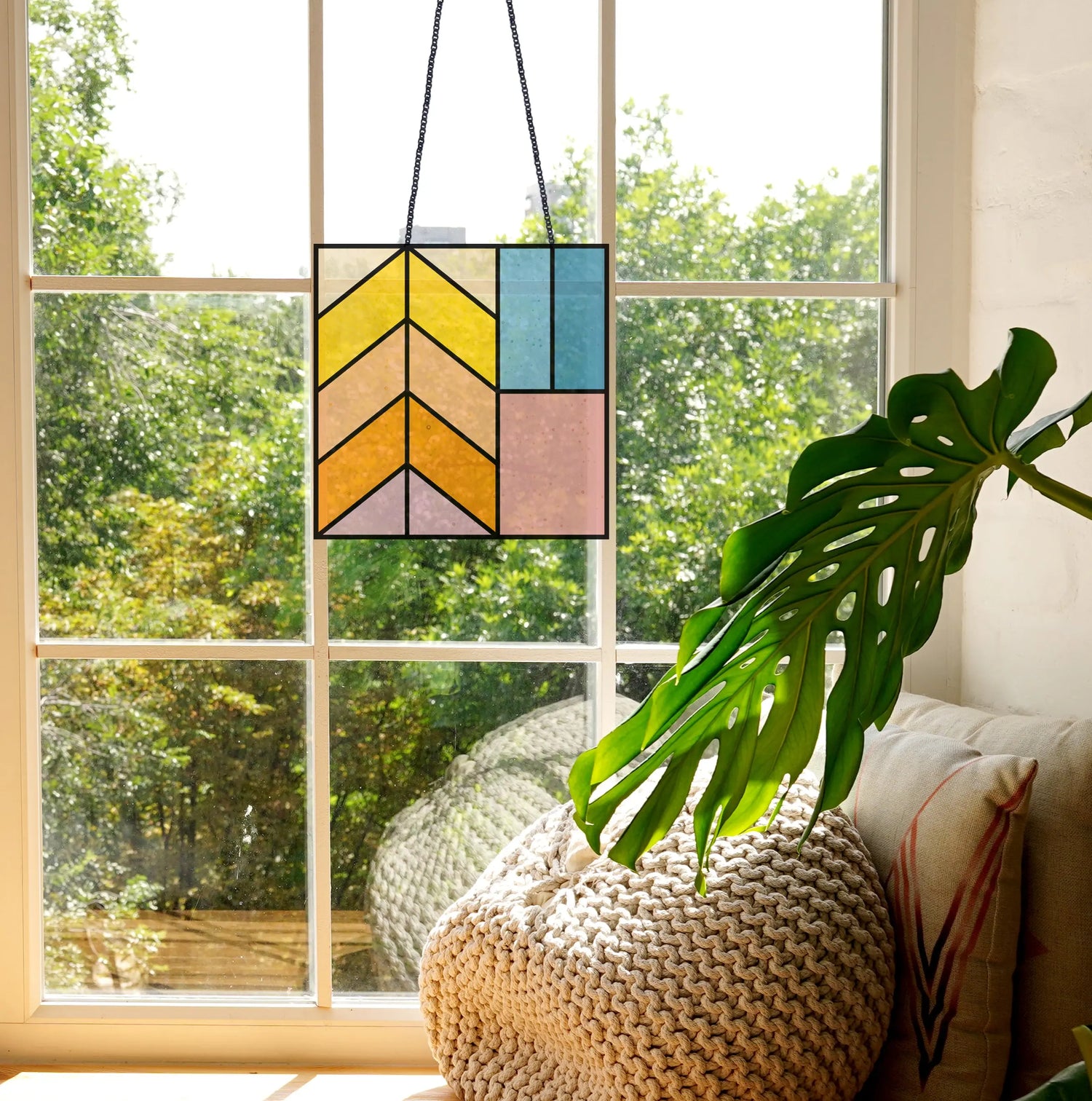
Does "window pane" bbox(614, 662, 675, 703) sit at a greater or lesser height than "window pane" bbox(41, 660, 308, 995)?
greater

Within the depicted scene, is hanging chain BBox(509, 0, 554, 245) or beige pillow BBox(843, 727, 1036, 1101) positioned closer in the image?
beige pillow BBox(843, 727, 1036, 1101)

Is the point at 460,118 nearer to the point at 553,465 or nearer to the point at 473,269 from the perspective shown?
the point at 473,269

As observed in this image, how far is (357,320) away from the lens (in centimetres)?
152

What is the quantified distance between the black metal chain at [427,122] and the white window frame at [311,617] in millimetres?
92

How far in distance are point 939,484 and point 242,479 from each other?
42.9 inches

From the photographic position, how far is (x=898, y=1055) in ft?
3.53

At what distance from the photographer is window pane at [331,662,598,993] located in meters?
1.57

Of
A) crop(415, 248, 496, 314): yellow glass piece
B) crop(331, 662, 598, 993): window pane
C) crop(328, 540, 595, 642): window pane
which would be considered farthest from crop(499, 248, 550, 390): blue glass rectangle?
crop(331, 662, 598, 993): window pane

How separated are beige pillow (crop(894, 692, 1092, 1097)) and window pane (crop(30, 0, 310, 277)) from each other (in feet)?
4.12

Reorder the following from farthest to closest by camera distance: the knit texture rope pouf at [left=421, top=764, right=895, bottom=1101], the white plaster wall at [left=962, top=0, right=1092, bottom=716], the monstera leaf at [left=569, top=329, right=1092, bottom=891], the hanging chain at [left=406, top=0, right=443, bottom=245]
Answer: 1. the hanging chain at [left=406, top=0, right=443, bottom=245]
2. the white plaster wall at [left=962, top=0, right=1092, bottom=716]
3. the knit texture rope pouf at [left=421, top=764, right=895, bottom=1101]
4. the monstera leaf at [left=569, top=329, right=1092, bottom=891]

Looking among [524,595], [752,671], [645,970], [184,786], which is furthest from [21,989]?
[752,671]

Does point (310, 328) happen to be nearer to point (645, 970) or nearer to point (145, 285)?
point (145, 285)

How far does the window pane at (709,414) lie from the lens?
1562mm

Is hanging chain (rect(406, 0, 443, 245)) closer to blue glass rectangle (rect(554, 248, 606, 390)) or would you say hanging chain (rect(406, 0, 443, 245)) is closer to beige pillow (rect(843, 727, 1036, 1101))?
blue glass rectangle (rect(554, 248, 606, 390))
